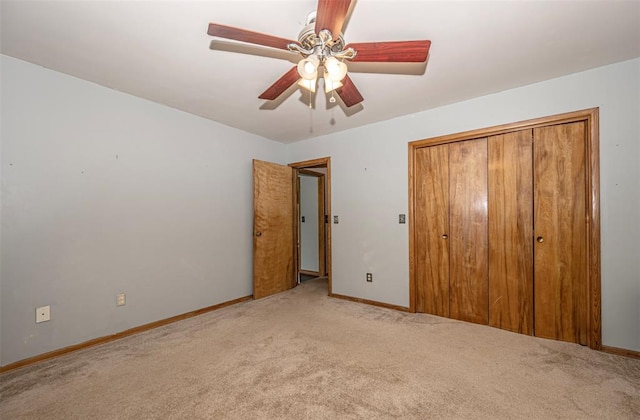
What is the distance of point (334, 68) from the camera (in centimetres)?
151

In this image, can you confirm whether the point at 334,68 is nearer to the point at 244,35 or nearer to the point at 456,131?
the point at 244,35

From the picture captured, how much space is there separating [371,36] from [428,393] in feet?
7.80

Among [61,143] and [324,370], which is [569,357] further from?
[61,143]

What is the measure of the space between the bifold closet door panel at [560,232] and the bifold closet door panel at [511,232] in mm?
62

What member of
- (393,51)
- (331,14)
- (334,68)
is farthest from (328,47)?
(393,51)

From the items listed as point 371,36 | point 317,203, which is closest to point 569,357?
point 371,36

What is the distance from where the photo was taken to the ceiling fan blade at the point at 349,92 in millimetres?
1824

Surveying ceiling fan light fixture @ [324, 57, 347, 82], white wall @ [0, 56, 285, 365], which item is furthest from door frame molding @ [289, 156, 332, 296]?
ceiling fan light fixture @ [324, 57, 347, 82]

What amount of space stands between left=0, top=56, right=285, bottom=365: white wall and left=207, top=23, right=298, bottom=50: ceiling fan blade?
192cm

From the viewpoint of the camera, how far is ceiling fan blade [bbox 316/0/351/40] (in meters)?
1.20

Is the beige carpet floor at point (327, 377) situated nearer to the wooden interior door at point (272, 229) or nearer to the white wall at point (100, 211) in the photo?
the white wall at point (100, 211)

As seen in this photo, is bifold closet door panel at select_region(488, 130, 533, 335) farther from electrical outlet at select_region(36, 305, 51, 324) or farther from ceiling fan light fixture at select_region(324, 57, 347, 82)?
electrical outlet at select_region(36, 305, 51, 324)

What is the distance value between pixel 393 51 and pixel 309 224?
431 centimetres

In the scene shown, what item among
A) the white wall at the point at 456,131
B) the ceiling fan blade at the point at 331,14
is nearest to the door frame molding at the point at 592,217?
the white wall at the point at 456,131
